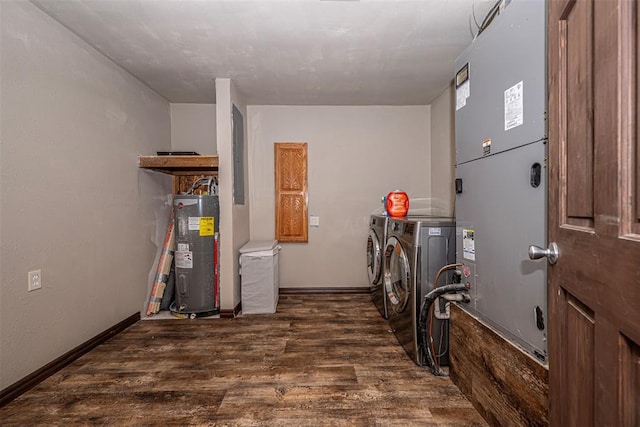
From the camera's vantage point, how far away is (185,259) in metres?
3.00

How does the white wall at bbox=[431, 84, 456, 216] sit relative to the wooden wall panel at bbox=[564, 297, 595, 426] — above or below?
above

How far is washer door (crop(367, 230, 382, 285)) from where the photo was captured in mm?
3008

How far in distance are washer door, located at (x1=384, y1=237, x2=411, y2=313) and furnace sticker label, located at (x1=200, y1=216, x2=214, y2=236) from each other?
5.78 feet

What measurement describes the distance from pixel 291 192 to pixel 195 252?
136cm

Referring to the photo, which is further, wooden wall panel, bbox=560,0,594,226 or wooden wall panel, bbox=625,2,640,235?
wooden wall panel, bbox=560,0,594,226

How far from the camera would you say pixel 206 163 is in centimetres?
289

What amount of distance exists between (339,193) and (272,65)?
1.71 metres

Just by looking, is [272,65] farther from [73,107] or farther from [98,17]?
[73,107]

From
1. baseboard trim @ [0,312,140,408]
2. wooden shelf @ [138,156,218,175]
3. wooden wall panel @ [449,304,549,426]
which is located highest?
wooden shelf @ [138,156,218,175]

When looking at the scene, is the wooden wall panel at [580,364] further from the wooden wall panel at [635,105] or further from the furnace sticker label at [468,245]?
the furnace sticker label at [468,245]

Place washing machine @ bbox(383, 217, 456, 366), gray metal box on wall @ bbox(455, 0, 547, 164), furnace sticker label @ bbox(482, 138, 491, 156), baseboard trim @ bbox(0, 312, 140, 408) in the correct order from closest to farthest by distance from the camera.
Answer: gray metal box on wall @ bbox(455, 0, 547, 164)
furnace sticker label @ bbox(482, 138, 491, 156)
baseboard trim @ bbox(0, 312, 140, 408)
washing machine @ bbox(383, 217, 456, 366)

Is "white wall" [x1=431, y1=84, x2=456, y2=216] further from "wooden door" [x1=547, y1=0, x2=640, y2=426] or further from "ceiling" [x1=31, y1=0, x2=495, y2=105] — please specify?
"wooden door" [x1=547, y1=0, x2=640, y2=426]

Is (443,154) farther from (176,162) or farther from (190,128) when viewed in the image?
(190,128)

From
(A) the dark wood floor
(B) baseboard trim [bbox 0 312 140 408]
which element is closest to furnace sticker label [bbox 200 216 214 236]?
(A) the dark wood floor
